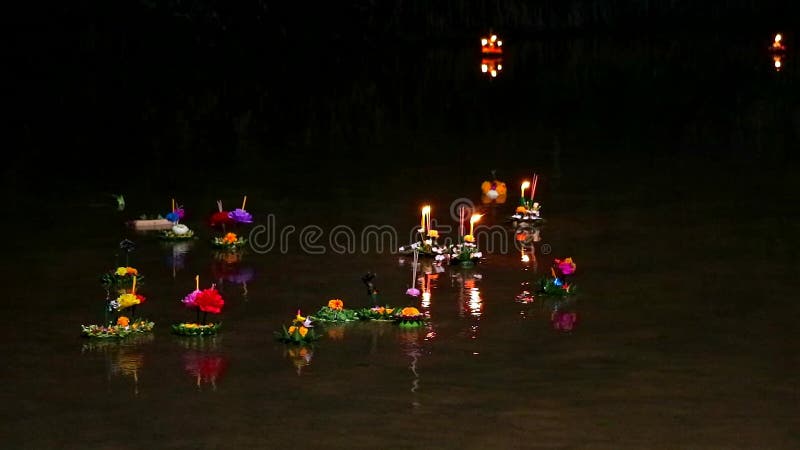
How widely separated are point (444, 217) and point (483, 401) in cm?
1063

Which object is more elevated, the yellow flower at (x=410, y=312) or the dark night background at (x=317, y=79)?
the dark night background at (x=317, y=79)

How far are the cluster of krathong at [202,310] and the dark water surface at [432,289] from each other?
23cm

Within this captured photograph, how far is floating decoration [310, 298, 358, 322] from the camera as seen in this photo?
1719 cm

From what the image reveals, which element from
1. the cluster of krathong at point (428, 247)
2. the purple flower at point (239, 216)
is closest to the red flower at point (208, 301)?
the cluster of krathong at point (428, 247)

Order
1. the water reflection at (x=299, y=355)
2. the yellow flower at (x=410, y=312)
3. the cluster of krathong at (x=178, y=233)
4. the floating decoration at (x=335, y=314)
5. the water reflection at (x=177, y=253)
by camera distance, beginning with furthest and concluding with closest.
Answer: the cluster of krathong at (x=178, y=233) < the water reflection at (x=177, y=253) < the floating decoration at (x=335, y=314) < the yellow flower at (x=410, y=312) < the water reflection at (x=299, y=355)

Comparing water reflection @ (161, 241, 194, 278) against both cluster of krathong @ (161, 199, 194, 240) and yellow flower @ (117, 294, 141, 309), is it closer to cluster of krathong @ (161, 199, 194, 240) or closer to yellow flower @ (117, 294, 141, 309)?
cluster of krathong @ (161, 199, 194, 240)

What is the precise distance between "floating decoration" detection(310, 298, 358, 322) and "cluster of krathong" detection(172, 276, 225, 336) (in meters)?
1.08

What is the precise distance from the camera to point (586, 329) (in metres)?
16.9

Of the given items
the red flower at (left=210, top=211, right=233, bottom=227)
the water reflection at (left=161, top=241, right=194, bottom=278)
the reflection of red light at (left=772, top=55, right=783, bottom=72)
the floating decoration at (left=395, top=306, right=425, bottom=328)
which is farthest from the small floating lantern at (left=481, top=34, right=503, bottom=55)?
the floating decoration at (left=395, top=306, right=425, bottom=328)

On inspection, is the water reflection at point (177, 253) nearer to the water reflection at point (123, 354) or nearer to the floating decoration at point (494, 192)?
the water reflection at point (123, 354)

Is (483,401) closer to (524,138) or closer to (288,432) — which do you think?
(288,432)

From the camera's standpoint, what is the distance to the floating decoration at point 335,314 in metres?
17.2

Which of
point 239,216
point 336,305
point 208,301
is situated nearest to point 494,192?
point 239,216

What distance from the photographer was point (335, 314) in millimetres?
17219
